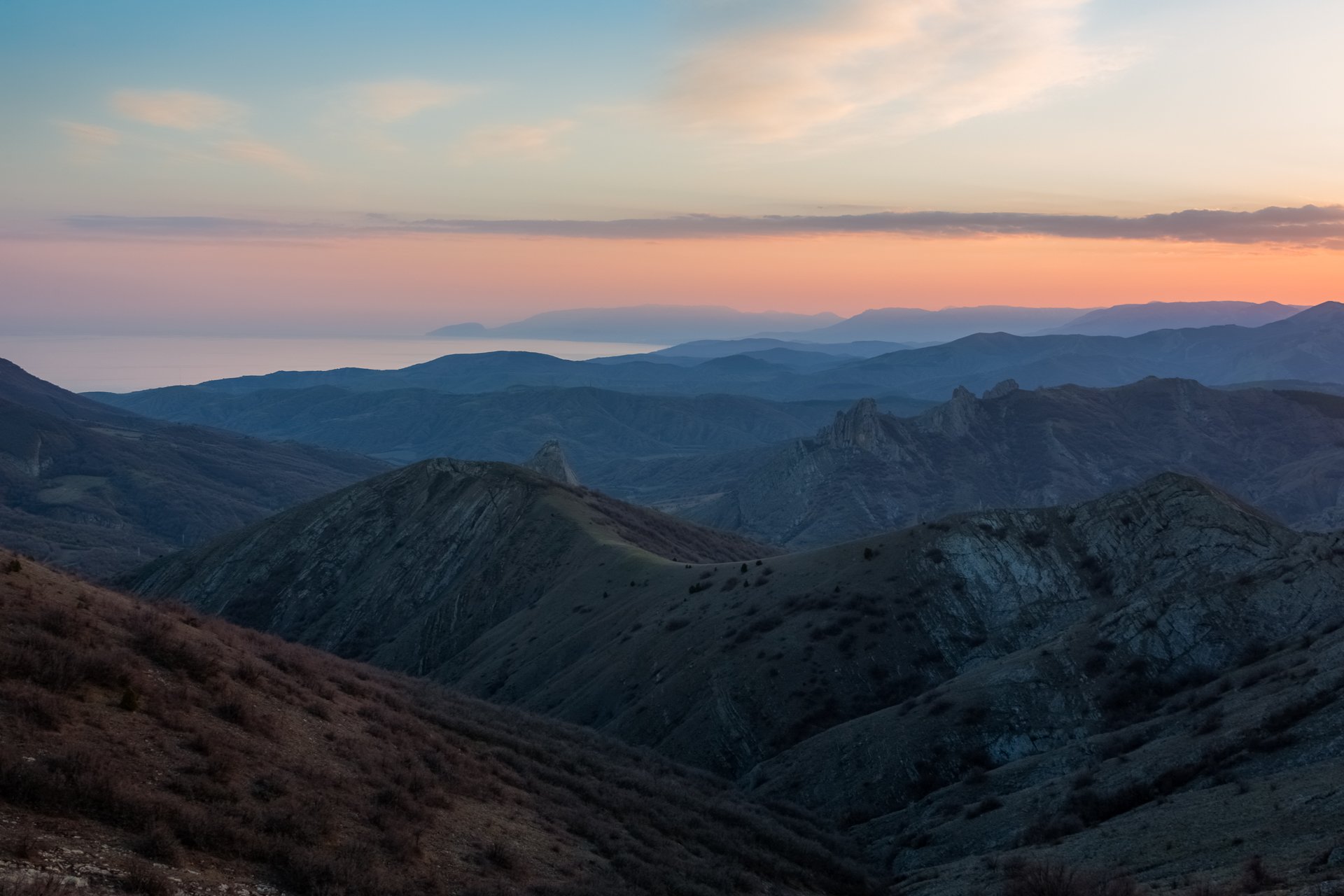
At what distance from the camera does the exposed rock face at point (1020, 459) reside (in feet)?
531

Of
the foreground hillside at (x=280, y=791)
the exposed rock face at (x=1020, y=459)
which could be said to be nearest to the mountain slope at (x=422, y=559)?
the foreground hillside at (x=280, y=791)

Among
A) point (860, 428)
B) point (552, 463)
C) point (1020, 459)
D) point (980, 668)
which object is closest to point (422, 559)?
point (980, 668)

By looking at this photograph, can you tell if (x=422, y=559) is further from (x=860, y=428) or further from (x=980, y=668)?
(x=860, y=428)

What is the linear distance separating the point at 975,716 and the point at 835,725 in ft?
19.9

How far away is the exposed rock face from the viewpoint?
6373 inches

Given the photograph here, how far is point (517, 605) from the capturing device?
6850 cm

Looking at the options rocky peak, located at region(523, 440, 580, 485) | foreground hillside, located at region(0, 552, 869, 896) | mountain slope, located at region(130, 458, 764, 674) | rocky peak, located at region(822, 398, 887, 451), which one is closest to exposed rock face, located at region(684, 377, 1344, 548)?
rocky peak, located at region(822, 398, 887, 451)

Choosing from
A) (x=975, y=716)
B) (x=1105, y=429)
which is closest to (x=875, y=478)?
(x=1105, y=429)

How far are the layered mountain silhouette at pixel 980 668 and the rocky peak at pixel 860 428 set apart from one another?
118 meters

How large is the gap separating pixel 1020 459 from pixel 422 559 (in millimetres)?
130797

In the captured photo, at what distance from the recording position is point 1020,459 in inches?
7003

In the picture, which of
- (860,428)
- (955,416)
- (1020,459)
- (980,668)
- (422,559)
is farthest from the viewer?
(955,416)

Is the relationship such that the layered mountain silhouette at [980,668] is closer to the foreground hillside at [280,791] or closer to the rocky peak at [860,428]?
the foreground hillside at [280,791]

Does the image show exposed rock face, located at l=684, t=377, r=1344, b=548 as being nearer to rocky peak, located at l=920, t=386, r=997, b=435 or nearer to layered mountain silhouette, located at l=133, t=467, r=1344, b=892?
rocky peak, located at l=920, t=386, r=997, b=435
